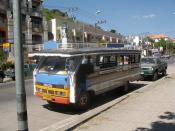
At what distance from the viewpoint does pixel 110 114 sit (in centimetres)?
1057

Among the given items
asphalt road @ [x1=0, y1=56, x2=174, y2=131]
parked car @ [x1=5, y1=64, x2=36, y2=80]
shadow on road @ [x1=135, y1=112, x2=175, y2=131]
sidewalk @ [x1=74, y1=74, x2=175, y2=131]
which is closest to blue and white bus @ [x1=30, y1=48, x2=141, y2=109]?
asphalt road @ [x1=0, y1=56, x2=174, y2=131]

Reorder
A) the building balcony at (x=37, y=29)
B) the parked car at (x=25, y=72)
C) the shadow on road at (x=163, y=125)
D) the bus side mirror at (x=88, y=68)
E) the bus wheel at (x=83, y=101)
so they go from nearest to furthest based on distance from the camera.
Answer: the shadow on road at (x=163, y=125), the bus wheel at (x=83, y=101), the bus side mirror at (x=88, y=68), the parked car at (x=25, y=72), the building balcony at (x=37, y=29)

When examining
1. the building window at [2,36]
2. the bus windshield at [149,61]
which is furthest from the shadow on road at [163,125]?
the building window at [2,36]

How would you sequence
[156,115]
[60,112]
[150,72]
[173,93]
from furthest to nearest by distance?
[150,72] → [173,93] → [60,112] → [156,115]

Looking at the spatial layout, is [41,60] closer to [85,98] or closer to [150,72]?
[85,98]

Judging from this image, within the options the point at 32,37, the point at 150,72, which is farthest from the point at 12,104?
the point at 32,37

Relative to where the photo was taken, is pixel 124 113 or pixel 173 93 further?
pixel 173 93

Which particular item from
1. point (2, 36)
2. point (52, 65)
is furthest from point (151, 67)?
point (2, 36)

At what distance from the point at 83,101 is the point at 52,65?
1714mm

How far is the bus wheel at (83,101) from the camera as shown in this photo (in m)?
11.8

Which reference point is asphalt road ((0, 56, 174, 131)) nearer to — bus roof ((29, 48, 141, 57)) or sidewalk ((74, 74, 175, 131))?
sidewalk ((74, 74, 175, 131))

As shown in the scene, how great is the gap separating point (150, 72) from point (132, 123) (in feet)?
47.0

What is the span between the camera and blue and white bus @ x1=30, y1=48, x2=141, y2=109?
37.2 ft

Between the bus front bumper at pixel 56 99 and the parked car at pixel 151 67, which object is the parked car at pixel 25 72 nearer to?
the parked car at pixel 151 67
